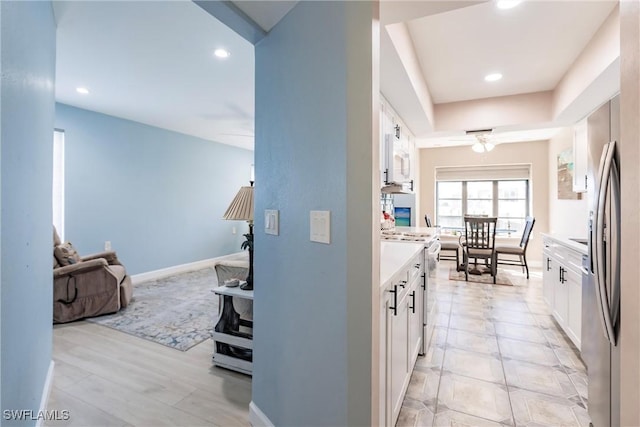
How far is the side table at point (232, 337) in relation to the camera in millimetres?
2154

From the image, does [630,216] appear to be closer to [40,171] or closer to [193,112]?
[40,171]

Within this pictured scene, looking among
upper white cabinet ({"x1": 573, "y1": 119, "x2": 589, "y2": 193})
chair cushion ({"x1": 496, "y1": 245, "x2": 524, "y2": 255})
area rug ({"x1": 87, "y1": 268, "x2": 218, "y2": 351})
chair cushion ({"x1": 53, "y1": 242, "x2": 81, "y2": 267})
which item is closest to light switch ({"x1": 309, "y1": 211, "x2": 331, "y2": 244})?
area rug ({"x1": 87, "y1": 268, "x2": 218, "y2": 351})

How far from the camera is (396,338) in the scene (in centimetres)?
151

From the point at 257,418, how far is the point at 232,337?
2.25 feet

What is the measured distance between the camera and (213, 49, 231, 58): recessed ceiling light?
251 centimetres

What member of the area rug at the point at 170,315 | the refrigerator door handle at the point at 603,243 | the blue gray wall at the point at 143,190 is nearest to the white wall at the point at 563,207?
the refrigerator door handle at the point at 603,243

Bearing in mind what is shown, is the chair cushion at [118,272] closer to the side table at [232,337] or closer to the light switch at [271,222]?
the side table at [232,337]

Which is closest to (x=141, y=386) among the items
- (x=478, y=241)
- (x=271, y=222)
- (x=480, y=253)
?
(x=271, y=222)

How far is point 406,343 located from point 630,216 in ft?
3.99

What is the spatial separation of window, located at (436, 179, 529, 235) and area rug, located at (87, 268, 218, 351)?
5.09m

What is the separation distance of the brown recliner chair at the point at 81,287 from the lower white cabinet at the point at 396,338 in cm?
313

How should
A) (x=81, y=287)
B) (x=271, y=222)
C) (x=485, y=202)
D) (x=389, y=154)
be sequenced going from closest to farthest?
(x=271, y=222), (x=389, y=154), (x=81, y=287), (x=485, y=202)

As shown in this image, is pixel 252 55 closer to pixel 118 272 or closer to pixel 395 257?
pixel 395 257

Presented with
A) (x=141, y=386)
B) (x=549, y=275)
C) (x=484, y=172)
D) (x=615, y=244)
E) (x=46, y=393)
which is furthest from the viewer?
(x=484, y=172)
